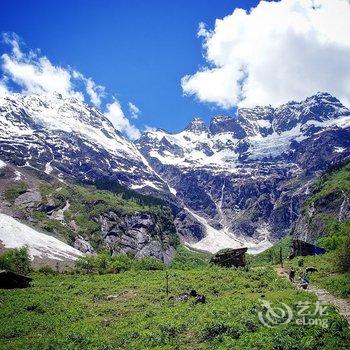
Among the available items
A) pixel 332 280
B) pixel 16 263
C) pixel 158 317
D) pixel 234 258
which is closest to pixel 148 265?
pixel 16 263

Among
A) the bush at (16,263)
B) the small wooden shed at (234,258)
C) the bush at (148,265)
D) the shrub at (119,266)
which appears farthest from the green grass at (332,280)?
the bush at (16,263)

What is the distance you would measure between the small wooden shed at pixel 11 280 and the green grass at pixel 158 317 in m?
2.40

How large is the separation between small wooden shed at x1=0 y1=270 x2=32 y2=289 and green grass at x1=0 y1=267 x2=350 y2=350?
94.6 inches

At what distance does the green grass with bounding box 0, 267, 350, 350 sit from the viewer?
34.8m

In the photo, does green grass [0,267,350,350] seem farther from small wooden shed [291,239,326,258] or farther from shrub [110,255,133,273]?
small wooden shed [291,239,326,258]

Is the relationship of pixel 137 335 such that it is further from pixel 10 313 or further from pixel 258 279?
pixel 258 279

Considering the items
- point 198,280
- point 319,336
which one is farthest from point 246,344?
point 198,280

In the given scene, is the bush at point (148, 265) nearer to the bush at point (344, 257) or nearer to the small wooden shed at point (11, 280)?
the small wooden shed at point (11, 280)

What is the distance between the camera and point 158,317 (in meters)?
49.1

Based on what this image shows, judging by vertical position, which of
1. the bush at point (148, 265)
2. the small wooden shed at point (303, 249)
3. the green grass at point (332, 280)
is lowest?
the green grass at point (332, 280)

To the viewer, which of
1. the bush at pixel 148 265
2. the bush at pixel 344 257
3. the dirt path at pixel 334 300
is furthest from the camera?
the bush at pixel 148 265

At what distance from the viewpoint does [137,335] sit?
42.9 m

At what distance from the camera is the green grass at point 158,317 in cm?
3484

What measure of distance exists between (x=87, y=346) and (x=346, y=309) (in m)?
25.3
